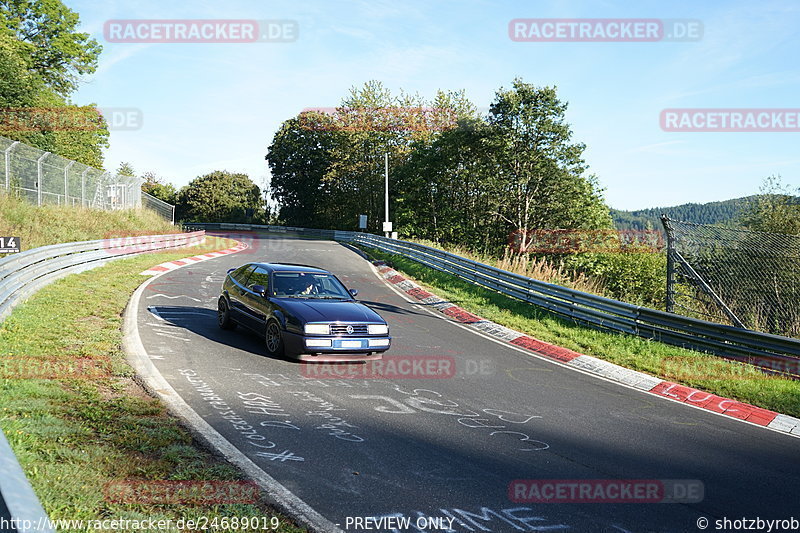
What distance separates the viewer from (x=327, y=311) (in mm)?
9844

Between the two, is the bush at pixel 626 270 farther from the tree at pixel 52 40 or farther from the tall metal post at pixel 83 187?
the tree at pixel 52 40

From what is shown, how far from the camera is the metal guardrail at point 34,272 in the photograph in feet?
7.00

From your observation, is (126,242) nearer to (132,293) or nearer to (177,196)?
(132,293)

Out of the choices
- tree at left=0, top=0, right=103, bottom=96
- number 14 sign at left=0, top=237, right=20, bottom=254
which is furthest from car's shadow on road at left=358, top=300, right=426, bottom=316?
tree at left=0, top=0, right=103, bottom=96

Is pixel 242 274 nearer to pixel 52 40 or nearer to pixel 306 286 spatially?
pixel 306 286

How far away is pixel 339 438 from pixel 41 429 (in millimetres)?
2748

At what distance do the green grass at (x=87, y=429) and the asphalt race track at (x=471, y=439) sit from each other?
58 cm

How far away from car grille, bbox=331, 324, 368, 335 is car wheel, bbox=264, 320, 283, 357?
3.10 feet

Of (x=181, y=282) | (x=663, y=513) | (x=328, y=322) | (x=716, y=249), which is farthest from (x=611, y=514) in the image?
(x=181, y=282)

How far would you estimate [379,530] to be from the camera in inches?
171

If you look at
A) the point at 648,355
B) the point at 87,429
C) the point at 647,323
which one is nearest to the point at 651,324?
the point at 647,323

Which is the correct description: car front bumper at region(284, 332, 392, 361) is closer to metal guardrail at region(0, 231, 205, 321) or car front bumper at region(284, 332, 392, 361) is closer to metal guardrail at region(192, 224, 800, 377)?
metal guardrail at region(0, 231, 205, 321)

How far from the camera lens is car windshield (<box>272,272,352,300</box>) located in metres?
10.7

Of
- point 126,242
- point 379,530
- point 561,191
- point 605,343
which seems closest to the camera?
point 379,530
